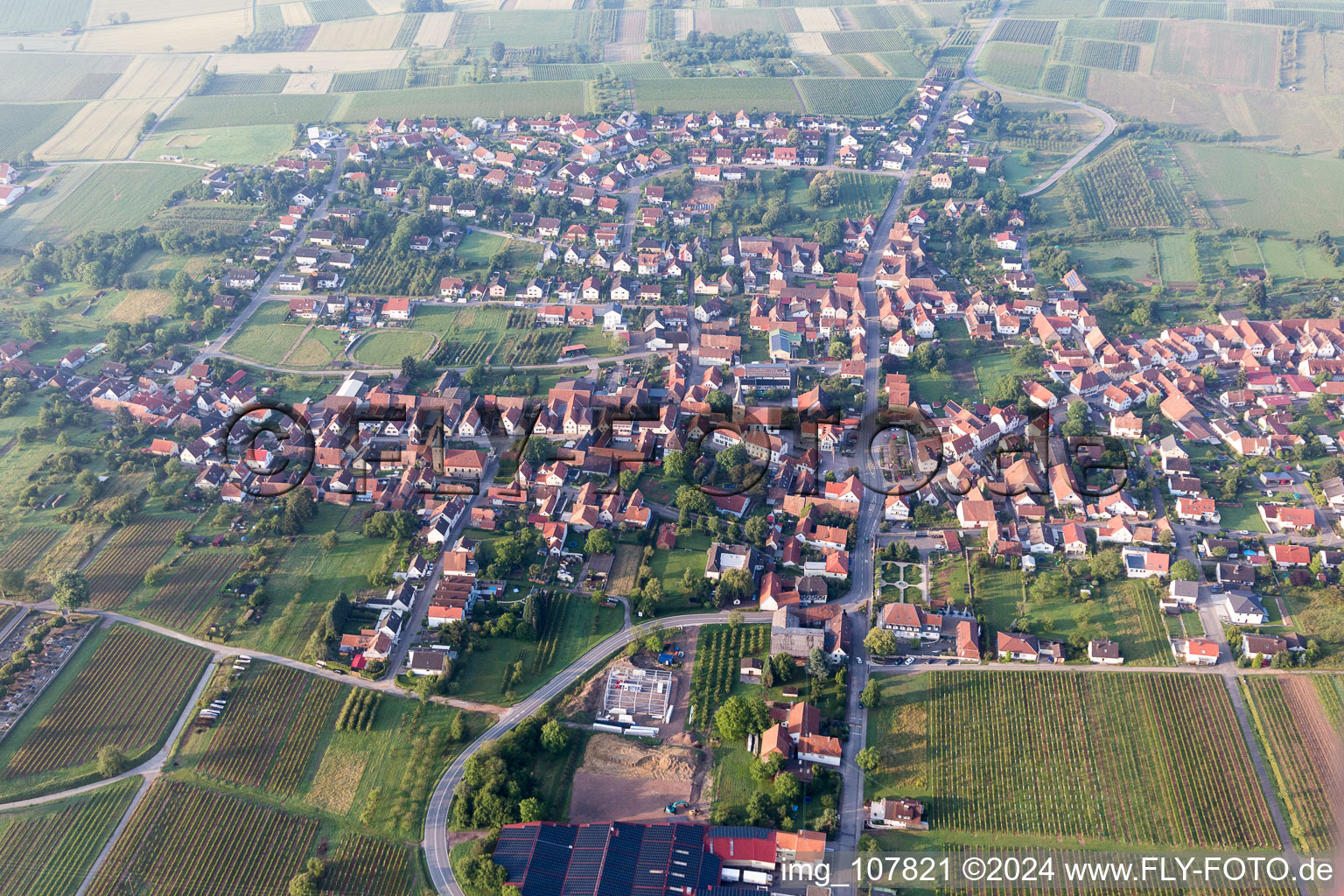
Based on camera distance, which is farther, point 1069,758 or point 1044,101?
point 1044,101

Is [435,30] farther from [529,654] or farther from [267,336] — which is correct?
[529,654]

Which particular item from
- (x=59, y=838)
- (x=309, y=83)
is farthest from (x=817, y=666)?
(x=309, y=83)

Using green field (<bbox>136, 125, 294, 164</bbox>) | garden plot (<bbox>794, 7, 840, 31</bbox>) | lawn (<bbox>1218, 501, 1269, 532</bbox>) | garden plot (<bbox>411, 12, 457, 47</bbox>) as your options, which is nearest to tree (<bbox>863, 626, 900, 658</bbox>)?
lawn (<bbox>1218, 501, 1269, 532</bbox>)

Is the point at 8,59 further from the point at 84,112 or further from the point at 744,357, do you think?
the point at 744,357

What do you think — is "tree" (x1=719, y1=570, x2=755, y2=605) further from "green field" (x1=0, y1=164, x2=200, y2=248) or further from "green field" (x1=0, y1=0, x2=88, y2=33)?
"green field" (x1=0, y1=0, x2=88, y2=33)

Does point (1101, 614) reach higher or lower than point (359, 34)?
lower

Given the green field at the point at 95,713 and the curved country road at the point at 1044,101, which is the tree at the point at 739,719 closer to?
the green field at the point at 95,713

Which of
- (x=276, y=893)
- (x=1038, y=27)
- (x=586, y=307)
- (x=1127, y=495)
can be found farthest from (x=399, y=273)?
(x=1038, y=27)
